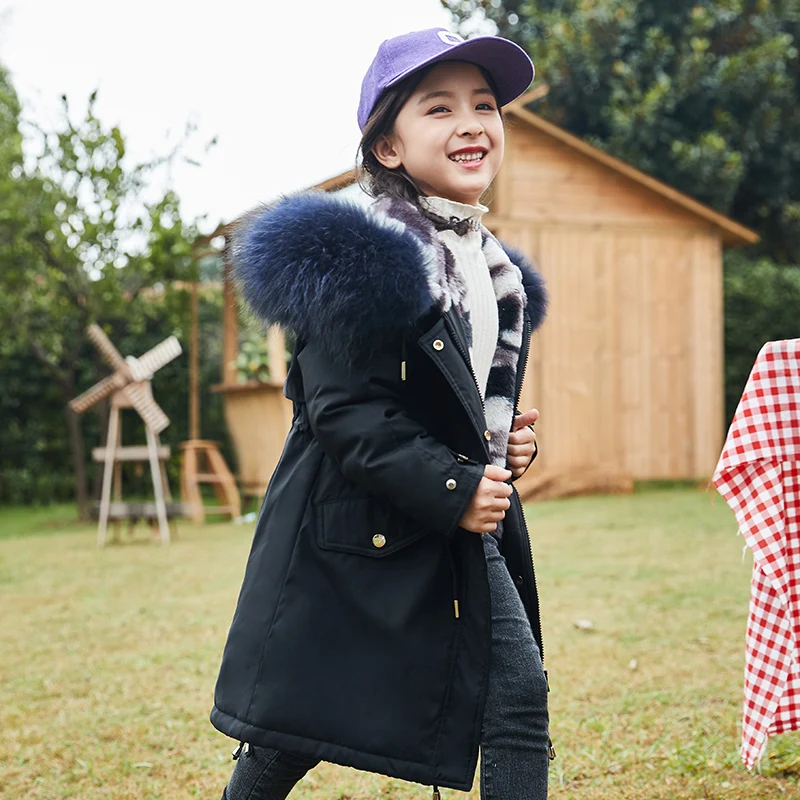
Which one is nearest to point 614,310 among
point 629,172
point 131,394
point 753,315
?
point 629,172

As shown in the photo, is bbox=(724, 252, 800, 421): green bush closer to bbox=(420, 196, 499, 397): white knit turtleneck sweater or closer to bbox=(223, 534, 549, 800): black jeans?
bbox=(420, 196, 499, 397): white knit turtleneck sweater

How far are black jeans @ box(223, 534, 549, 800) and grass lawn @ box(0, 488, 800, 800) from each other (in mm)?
1010

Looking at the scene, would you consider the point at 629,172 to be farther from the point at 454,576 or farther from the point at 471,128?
the point at 454,576

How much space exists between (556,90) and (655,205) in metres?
4.80

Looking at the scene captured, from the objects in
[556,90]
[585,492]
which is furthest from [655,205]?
[556,90]

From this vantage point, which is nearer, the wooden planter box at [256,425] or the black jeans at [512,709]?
the black jeans at [512,709]

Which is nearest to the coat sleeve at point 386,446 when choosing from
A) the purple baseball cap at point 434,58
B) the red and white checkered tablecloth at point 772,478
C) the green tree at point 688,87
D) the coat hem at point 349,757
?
the coat hem at point 349,757

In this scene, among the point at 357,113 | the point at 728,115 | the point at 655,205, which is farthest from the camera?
the point at 728,115

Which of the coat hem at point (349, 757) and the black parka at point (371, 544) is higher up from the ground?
the black parka at point (371, 544)

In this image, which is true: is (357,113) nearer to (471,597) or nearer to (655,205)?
(471,597)

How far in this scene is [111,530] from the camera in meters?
11.5

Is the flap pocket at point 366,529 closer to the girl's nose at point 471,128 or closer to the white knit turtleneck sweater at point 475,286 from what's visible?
the white knit turtleneck sweater at point 475,286

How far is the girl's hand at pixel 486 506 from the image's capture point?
1.74 meters

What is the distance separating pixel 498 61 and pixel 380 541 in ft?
3.02
